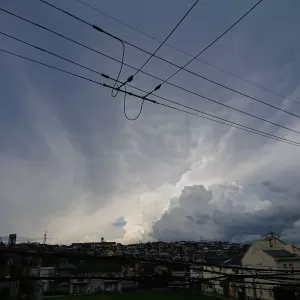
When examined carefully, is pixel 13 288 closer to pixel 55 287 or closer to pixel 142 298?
pixel 55 287

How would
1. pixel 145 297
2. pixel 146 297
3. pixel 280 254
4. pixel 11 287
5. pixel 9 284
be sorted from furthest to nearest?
pixel 145 297, pixel 146 297, pixel 280 254, pixel 11 287, pixel 9 284

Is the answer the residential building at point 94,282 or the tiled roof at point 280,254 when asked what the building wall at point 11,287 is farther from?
the tiled roof at point 280,254

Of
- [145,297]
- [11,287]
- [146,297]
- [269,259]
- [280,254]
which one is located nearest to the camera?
[11,287]

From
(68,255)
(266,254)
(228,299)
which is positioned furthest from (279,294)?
(68,255)

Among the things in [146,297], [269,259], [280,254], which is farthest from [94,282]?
[280,254]

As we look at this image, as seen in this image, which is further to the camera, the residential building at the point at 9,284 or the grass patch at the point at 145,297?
the grass patch at the point at 145,297

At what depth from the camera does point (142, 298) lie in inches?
1896

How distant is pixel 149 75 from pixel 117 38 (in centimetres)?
146

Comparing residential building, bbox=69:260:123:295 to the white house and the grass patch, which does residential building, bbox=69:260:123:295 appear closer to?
the grass patch

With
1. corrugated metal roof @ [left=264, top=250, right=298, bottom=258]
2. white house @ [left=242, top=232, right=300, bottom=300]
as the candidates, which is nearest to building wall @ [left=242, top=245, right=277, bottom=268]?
white house @ [left=242, top=232, right=300, bottom=300]

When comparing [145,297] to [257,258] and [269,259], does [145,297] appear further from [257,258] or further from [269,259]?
[269,259]

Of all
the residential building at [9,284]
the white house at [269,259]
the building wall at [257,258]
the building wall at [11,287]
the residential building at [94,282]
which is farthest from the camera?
the residential building at [94,282]

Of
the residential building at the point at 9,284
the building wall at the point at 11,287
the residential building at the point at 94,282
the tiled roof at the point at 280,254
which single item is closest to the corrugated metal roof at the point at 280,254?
the tiled roof at the point at 280,254

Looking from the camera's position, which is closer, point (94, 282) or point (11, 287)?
point (11, 287)
